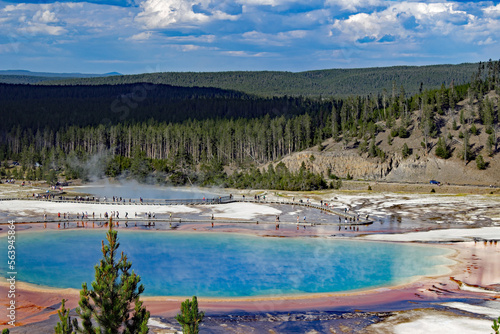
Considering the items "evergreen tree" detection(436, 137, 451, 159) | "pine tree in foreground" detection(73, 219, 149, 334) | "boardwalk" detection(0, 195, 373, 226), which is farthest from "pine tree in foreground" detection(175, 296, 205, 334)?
"evergreen tree" detection(436, 137, 451, 159)

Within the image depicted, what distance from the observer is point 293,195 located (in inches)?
3561

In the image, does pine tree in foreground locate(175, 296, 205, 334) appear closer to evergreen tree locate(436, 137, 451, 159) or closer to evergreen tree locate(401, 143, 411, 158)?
evergreen tree locate(436, 137, 451, 159)

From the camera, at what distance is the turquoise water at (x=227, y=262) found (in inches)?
1508

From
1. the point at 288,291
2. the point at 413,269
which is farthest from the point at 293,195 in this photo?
the point at 288,291

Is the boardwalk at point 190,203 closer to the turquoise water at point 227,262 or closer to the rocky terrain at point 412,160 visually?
the turquoise water at point 227,262

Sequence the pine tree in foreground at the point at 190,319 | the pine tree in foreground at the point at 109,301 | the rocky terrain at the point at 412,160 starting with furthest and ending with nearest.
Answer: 1. the rocky terrain at the point at 412,160
2. the pine tree in foreground at the point at 109,301
3. the pine tree in foreground at the point at 190,319

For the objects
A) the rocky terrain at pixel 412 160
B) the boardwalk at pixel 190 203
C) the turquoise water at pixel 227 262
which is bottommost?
the turquoise water at pixel 227 262

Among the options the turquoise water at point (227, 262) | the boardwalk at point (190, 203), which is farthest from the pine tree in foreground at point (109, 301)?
the boardwalk at point (190, 203)

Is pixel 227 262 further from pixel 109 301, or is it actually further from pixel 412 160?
pixel 412 160

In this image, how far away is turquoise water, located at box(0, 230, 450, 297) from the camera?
3831 cm

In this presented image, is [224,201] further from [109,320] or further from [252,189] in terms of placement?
[109,320]

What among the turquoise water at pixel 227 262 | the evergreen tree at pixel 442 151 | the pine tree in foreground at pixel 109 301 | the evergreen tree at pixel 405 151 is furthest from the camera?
the evergreen tree at pixel 405 151

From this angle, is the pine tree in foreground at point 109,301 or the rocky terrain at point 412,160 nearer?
the pine tree in foreground at point 109,301

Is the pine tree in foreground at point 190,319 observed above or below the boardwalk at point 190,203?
above
